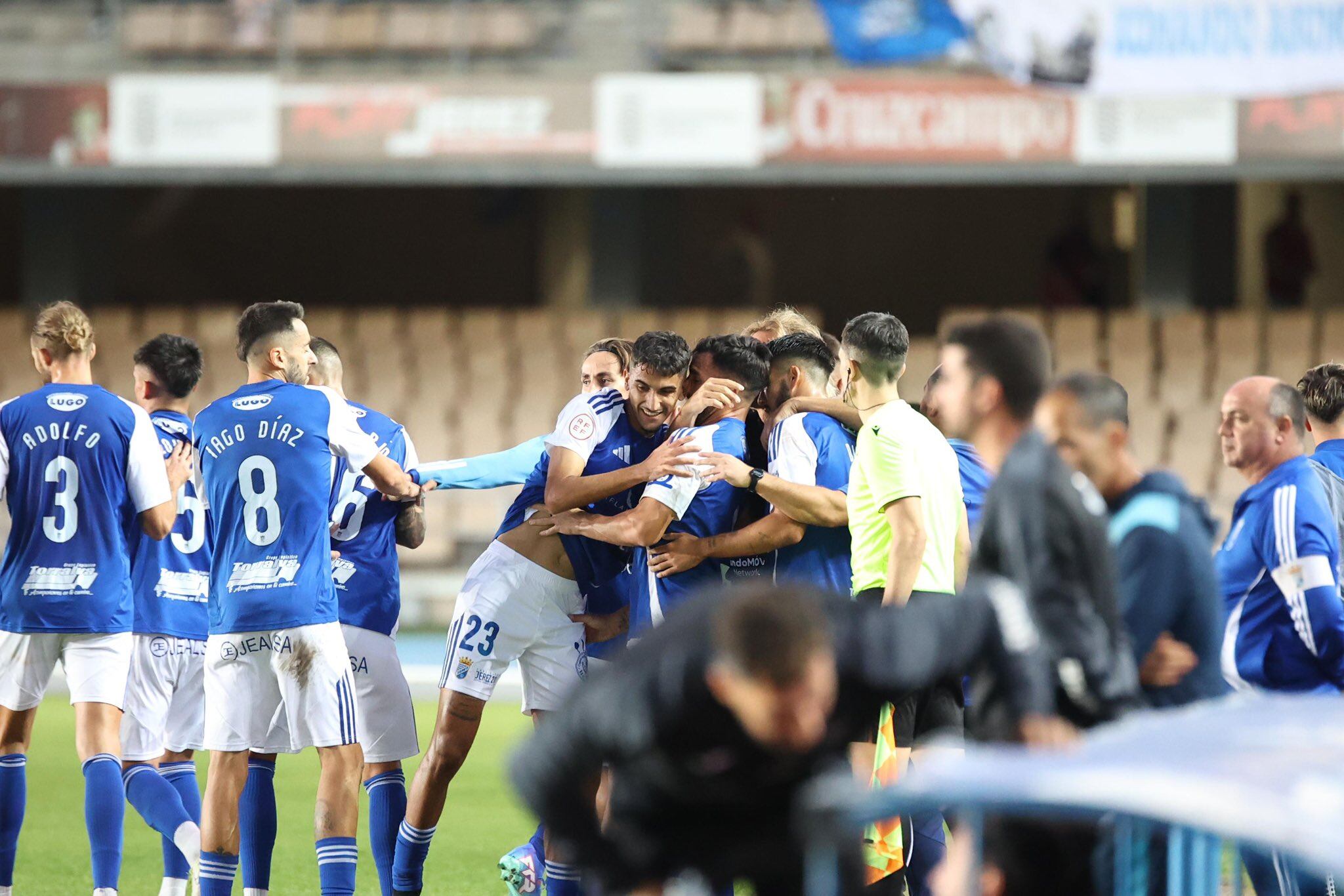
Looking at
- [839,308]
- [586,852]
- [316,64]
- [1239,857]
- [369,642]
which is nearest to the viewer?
[586,852]

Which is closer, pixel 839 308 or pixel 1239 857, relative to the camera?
pixel 1239 857

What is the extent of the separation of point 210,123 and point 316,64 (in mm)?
1485

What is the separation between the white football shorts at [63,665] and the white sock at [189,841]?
1.65ft

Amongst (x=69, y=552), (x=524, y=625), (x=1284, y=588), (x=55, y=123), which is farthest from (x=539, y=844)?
Result: (x=55, y=123)

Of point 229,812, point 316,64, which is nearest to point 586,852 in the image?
point 229,812

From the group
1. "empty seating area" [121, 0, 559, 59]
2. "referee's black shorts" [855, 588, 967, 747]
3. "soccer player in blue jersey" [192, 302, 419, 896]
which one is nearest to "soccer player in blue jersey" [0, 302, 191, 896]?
"soccer player in blue jersey" [192, 302, 419, 896]

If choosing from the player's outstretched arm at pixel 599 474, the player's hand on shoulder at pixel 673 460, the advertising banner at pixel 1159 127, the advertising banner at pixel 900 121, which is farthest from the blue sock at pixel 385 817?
the advertising banner at pixel 1159 127

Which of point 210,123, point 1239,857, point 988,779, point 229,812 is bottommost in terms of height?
point 229,812

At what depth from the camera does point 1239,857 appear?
3.33 meters

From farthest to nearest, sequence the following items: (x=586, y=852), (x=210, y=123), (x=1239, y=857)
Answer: (x=210, y=123), (x=1239, y=857), (x=586, y=852)

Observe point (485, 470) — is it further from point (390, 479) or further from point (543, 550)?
point (390, 479)

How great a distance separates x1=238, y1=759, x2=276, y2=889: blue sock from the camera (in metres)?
5.34

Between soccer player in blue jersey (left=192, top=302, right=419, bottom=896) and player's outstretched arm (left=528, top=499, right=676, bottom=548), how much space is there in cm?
71

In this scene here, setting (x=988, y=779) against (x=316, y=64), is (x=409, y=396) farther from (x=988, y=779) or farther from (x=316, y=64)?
(x=988, y=779)
